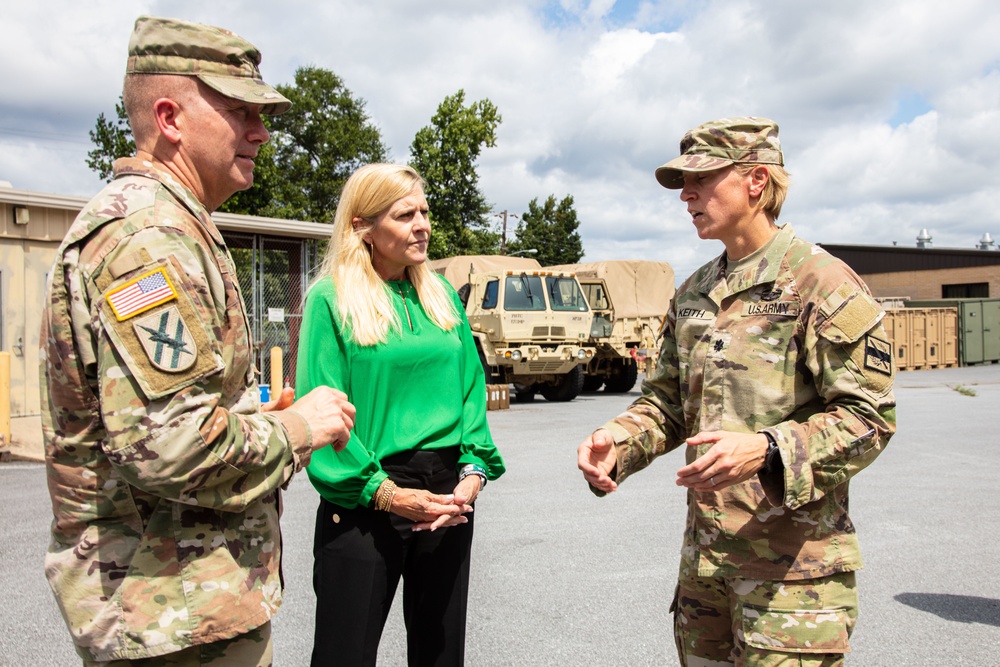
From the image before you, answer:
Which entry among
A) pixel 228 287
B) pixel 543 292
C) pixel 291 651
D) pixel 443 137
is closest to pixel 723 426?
pixel 228 287

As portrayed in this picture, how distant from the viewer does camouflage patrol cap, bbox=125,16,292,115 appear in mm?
1758

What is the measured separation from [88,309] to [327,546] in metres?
1.10

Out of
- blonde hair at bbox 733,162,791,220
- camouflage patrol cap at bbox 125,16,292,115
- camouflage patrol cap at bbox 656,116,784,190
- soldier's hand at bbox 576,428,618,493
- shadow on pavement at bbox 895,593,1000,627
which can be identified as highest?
camouflage patrol cap at bbox 125,16,292,115

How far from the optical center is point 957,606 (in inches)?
167

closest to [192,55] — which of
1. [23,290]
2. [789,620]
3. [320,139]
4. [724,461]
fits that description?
[724,461]

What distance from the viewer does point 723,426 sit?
2.17 metres

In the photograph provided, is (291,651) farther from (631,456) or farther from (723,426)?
(723,426)

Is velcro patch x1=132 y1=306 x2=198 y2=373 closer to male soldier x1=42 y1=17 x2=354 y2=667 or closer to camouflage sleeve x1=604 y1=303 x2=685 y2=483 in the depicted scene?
male soldier x1=42 y1=17 x2=354 y2=667

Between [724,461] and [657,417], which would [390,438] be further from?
[724,461]

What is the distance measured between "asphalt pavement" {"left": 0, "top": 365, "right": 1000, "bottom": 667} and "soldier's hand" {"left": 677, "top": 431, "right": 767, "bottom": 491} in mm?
1925

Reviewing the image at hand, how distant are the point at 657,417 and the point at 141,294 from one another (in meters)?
1.46

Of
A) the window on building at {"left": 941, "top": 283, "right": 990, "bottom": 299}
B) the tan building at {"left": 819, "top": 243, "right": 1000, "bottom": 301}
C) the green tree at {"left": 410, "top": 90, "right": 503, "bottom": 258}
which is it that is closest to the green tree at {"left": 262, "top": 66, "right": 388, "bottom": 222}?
the green tree at {"left": 410, "top": 90, "right": 503, "bottom": 258}

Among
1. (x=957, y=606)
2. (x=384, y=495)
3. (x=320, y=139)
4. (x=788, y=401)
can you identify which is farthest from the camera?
(x=320, y=139)

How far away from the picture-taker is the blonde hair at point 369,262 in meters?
2.53
